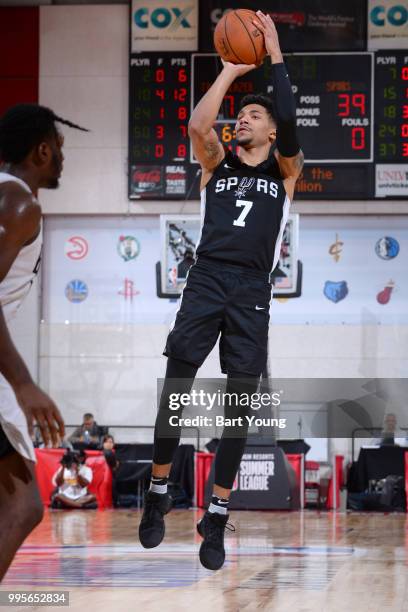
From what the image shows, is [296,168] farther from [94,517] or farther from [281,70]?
[94,517]

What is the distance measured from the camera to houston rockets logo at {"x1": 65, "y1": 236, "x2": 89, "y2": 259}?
1858 cm

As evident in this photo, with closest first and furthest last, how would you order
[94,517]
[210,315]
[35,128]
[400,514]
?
[35,128], [210,315], [94,517], [400,514]

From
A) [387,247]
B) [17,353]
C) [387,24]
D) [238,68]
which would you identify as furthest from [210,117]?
[387,247]

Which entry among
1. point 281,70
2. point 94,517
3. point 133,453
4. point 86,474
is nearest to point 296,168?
point 281,70

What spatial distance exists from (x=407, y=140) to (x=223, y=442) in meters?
11.6

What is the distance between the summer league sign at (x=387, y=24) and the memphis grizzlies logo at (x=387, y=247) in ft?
11.0

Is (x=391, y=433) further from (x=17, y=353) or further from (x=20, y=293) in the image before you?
(x=17, y=353)

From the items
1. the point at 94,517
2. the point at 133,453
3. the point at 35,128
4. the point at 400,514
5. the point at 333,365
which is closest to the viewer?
the point at 35,128

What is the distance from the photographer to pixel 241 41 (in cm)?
568

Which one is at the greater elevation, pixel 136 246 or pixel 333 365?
pixel 136 246

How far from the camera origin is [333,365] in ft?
58.5

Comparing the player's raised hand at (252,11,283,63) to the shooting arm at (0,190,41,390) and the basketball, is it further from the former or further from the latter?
the shooting arm at (0,190,41,390)

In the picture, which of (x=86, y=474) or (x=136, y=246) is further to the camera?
(x=136, y=246)

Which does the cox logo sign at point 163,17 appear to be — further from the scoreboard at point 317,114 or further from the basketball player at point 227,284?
the basketball player at point 227,284
